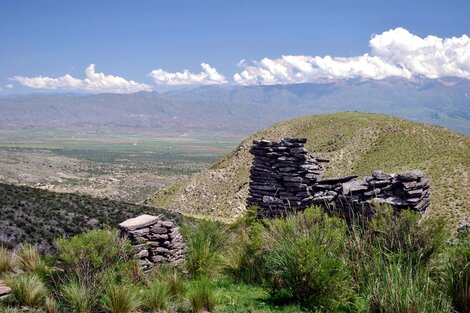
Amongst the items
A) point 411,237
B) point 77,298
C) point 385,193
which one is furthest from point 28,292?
point 385,193

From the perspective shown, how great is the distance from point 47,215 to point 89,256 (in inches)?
697

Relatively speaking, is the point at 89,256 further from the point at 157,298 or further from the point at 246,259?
the point at 246,259

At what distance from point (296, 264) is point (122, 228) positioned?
23.1 feet

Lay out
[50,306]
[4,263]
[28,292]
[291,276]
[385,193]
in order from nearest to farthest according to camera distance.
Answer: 1. [50,306]
2. [291,276]
3. [28,292]
4. [4,263]
5. [385,193]

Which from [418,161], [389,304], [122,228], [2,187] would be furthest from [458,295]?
[418,161]

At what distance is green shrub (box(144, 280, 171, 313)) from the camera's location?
9523 millimetres

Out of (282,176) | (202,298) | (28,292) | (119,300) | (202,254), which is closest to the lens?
(119,300)

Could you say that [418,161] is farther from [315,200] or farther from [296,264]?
[296,264]

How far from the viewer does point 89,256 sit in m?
10.1

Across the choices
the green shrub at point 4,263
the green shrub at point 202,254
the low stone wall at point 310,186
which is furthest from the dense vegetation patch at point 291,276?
the low stone wall at point 310,186

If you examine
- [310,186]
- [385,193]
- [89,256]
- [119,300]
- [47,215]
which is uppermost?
[385,193]

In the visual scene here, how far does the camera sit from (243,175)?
219 ft

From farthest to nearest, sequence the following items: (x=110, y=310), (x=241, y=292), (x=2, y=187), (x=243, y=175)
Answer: (x=243, y=175)
(x=2, y=187)
(x=241, y=292)
(x=110, y=310)

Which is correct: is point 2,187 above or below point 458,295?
below
